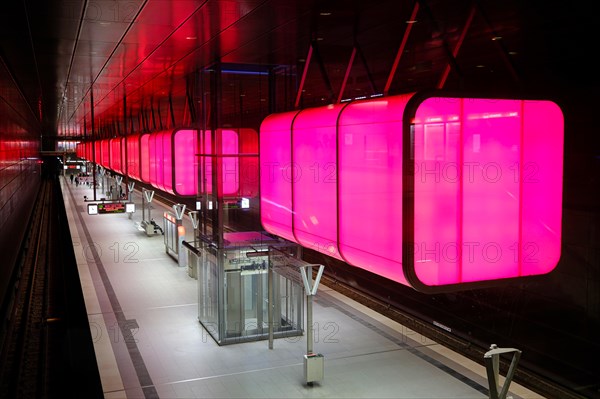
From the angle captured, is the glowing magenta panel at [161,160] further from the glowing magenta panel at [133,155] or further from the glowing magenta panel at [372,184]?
the glowing magenta panel at [372,184]

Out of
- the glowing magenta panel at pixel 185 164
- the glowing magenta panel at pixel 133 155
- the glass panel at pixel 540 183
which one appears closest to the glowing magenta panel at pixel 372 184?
the glass panel at pixel 540 183

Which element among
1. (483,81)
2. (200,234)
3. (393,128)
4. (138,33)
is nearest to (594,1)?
(483,81)

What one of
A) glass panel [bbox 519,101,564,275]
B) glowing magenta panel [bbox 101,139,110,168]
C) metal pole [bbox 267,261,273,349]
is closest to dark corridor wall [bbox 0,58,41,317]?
metal pole [bbox 267,261,273,349]

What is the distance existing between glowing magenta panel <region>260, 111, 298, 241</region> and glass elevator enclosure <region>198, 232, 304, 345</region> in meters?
3.76

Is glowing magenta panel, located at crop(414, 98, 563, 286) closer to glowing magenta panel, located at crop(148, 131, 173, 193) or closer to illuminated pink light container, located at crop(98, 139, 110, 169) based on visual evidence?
glowing magenta panel, located at crop(148, 131, 173, 193)

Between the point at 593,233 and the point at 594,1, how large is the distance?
7.86 ft

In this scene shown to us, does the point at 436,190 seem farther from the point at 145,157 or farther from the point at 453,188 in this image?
the point at 145,157

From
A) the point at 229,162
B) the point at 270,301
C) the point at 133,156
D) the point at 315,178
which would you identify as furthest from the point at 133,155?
the point at 315,178

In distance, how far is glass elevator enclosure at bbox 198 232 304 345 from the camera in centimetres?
927

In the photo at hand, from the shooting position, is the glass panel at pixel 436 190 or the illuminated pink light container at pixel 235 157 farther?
the illuminated pink light container at pixel 235 157

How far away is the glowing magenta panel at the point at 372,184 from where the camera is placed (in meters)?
3.18

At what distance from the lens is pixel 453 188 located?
10.4 ft

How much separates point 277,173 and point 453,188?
2.16 m

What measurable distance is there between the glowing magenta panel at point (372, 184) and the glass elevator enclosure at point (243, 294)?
5373 millimetres
